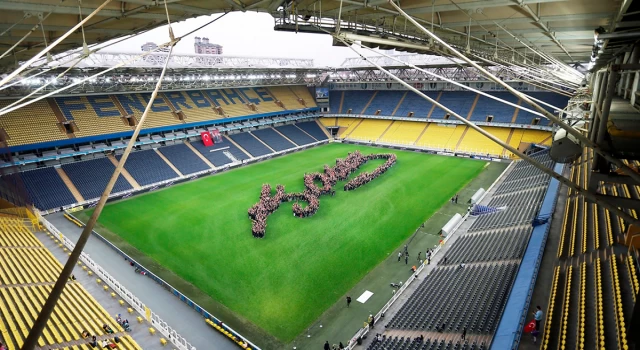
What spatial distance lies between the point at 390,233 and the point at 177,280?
10682 millimetres

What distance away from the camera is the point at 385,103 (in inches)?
1831

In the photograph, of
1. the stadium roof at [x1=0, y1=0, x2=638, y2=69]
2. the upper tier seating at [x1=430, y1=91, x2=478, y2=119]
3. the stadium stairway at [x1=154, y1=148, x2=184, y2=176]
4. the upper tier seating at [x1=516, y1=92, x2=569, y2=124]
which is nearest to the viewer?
the stadium roof at [x1=0, y1=0, x2=638, y2=69]

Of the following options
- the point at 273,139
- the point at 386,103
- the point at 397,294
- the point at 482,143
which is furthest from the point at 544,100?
the point at 397,294

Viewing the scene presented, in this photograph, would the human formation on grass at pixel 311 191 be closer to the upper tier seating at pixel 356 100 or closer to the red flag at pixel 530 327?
the red flag at pixel 530 327

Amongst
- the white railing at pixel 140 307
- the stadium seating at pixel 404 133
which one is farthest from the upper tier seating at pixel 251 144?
the white railing at pixel 140 307

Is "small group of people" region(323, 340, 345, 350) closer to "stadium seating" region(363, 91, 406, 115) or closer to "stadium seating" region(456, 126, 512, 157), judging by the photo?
"stadium seating" region(456, 126, 512, 157)

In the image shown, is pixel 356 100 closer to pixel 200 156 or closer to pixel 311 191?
pixel 200 156

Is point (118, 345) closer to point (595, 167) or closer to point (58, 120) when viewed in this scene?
point (595, 167)

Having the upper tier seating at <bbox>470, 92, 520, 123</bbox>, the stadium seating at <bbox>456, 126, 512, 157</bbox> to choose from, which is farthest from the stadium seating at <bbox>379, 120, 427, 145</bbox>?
the upper tier seating at <bbox>470, 92, 520, 123</bbox>

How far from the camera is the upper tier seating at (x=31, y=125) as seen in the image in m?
24.6

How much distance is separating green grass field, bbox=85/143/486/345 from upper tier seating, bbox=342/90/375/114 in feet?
64.2

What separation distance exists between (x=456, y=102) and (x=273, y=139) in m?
A: 22.4

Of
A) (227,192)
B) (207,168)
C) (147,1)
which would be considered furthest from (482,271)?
(207,168)

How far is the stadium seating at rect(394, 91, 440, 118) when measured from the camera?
42844 millimetres
